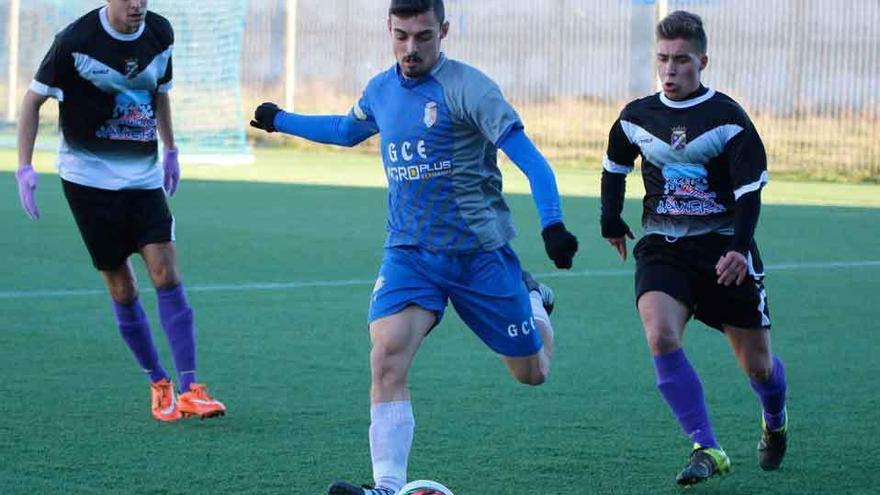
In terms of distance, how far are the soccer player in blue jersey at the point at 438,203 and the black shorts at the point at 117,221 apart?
6.03 feet

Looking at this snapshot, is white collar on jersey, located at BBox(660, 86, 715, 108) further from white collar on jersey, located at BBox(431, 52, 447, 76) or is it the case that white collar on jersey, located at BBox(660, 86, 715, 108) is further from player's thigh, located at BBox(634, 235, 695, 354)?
white collar on jersey, located at BBox(431, 52, 447, 76)

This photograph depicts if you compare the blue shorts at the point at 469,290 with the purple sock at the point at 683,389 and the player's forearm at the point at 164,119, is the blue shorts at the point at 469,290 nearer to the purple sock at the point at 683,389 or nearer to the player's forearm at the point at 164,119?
the purple sock at the point at 683,389

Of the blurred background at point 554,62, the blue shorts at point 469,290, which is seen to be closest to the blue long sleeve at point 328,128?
the blue shorts at point 469,290

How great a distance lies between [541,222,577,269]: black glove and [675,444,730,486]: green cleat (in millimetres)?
1084

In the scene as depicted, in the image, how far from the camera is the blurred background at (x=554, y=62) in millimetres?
23406

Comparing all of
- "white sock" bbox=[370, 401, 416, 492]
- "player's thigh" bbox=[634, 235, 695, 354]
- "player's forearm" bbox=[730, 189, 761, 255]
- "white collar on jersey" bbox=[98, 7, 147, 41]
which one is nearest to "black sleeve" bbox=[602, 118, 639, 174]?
"player's thigh" bbox=[634, 235, 695, 354]

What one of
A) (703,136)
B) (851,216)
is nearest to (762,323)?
(703,136)

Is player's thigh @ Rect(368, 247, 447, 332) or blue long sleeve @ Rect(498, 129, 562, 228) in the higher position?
blue long sleeve @ Rect(498, 129, 562, 228)

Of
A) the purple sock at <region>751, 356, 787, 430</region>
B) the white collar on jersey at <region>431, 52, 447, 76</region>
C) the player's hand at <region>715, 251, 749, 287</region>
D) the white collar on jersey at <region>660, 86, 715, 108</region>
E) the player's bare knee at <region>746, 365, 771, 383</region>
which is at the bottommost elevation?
the purple sock at <region>751, 356, 787, 430</region>

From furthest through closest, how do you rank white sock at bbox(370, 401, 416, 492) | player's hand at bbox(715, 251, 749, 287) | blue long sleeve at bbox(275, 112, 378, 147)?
blue long sleeve at bbox(275, 112, 378, 147), player's hand at bbox(715, 251, 749, 287), white sock at bbox(370, 401, 416, 492)

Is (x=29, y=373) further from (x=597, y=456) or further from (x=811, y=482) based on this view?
(x=811, y=482)

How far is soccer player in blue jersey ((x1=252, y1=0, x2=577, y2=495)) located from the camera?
18.2 ft

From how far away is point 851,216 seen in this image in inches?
687

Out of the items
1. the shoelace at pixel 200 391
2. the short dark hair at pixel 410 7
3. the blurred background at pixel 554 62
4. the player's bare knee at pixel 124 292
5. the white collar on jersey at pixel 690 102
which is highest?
the short dark hair at pixel 410 7
